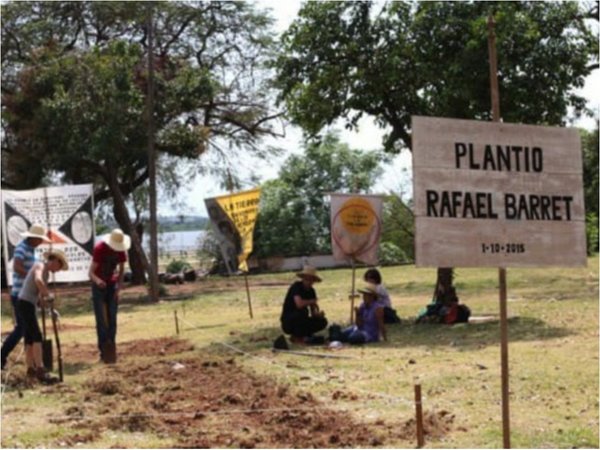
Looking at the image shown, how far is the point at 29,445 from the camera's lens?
6656 mm

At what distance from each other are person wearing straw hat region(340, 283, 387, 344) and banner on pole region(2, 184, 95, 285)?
137 inches

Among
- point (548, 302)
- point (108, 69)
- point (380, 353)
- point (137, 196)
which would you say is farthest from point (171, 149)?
point (380, 353)

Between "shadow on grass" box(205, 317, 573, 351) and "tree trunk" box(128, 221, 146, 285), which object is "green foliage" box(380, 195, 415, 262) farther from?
"shadow on grass" box(205, 317, 573, 351)

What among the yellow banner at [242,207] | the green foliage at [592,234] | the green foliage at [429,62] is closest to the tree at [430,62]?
the green foliage at [429,62]

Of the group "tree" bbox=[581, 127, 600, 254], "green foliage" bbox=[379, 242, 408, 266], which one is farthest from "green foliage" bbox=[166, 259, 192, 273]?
"tree" bbox=[581, 127, 600, 254]

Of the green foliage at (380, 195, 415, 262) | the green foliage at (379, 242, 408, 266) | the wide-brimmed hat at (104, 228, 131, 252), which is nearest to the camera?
the wide-brimmed hat at (104, 228, 131, 252)

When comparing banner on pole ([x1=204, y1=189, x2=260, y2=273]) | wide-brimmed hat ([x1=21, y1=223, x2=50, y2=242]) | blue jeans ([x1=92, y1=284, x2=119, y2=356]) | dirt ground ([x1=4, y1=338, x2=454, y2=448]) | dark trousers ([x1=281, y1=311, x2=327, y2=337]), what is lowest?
dirt ground ([x1=4, y1=338, x2=454, y2=448])

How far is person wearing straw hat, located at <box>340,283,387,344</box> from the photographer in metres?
12.3

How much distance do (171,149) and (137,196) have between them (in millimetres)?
8843

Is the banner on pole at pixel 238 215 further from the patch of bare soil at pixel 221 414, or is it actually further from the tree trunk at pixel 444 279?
the patch of bare soil at pixel 221 414

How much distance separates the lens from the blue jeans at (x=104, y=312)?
1145 cm

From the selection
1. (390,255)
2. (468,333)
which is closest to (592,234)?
(390,255)

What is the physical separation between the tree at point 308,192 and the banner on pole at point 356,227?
24681 millimetres

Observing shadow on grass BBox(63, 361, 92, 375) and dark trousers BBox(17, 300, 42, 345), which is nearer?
dark trousers BBox(17, 300, 42, 345)
